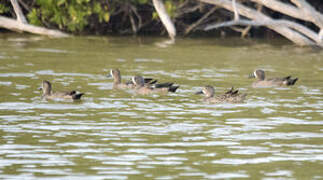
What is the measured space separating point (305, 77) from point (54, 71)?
5430mm

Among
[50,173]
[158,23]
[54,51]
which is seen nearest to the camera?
[50,173]

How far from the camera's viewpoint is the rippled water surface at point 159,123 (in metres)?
8.80

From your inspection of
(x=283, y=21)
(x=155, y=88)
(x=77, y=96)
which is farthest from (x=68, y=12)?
(x=77, y=96)

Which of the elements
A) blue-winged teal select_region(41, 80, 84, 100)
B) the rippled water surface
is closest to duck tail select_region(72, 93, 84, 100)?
blue-winged teal select_region(41, 80, 84, 100)

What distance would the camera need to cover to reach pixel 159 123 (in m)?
11.4

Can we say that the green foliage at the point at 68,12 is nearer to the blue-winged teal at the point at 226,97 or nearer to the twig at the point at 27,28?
the twig at the point at 27,28

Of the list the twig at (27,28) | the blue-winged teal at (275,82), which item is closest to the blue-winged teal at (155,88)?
the blue-winged teal at (275,82)

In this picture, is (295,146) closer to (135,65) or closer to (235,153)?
(235,153)

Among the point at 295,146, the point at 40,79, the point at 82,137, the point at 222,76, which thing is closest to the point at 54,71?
the point at 40,79

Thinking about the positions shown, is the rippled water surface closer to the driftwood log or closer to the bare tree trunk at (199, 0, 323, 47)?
the bare tree trunk at (199, 0, 323, 47)

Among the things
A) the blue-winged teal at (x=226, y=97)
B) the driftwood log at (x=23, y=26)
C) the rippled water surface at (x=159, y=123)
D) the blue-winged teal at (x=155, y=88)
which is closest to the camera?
the rippled water surface at (x=159, y=123)

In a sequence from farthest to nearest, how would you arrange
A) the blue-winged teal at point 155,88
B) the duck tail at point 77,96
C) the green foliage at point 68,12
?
the green foliage at point 68,12, the blue-winged teal at point 155,88, the duck tail at point 77,96

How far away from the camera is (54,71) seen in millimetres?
17281

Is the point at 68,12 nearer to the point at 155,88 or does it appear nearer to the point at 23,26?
the point at 23,26
